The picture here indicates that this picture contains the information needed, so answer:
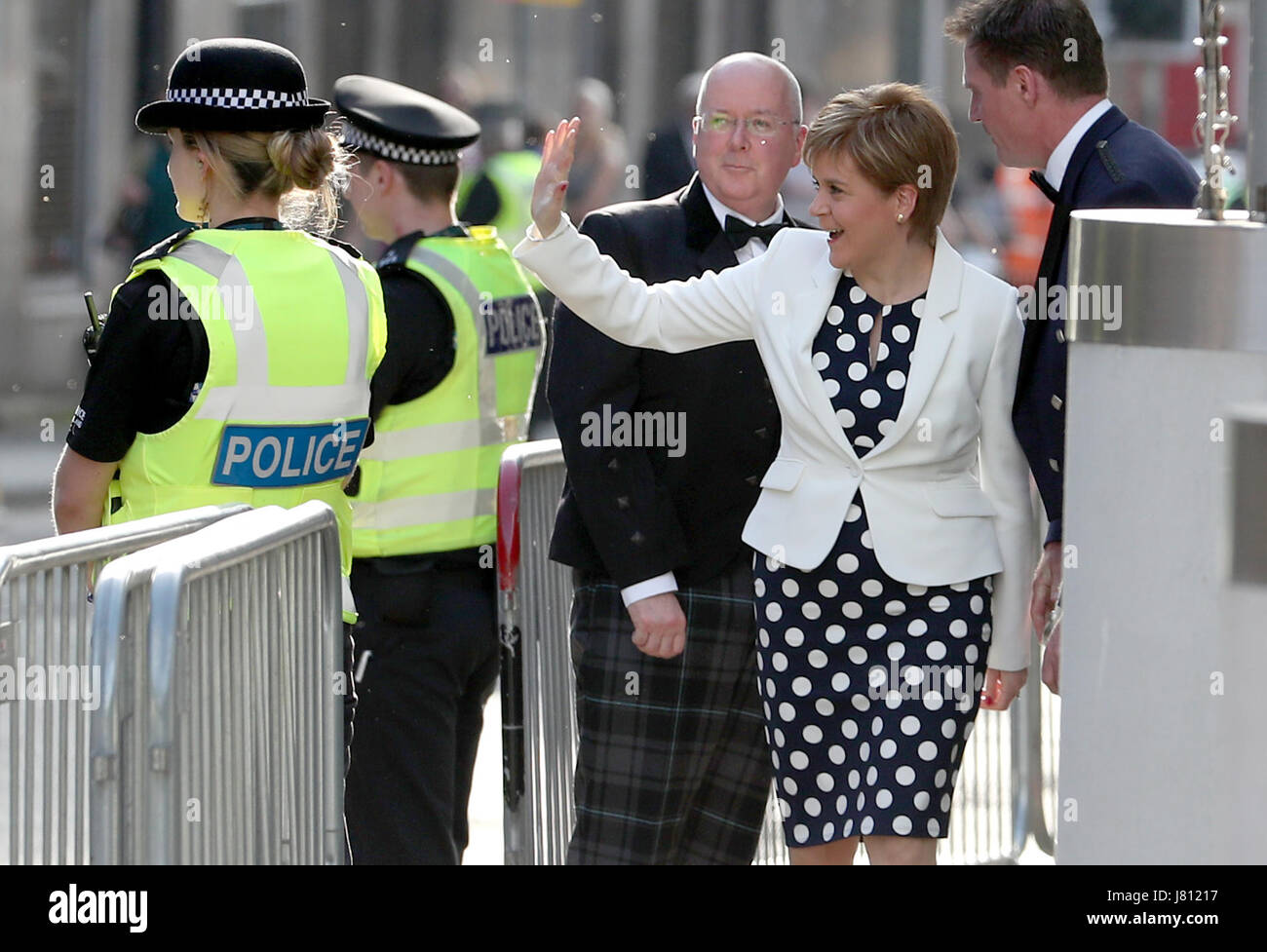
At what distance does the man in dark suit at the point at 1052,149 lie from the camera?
3799 mm

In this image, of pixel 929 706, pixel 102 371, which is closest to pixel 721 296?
pixel 929 706

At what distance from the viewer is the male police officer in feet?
15.4

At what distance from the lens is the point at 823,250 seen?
153 inches

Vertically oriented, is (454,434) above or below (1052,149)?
below

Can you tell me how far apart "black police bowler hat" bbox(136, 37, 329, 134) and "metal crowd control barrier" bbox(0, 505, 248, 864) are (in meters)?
1.00

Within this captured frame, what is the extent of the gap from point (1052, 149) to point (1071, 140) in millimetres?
59

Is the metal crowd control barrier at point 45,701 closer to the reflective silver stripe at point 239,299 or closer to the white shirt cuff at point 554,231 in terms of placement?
the reflective silver stripe at point 239,299

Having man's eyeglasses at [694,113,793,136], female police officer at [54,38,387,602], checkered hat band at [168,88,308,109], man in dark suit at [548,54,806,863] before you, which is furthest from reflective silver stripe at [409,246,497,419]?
checkered hat band at [168,88,308,109]

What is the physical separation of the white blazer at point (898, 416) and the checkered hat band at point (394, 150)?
1288 millimetres

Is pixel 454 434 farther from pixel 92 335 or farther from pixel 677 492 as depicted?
pixel 92 335

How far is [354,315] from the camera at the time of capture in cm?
398
